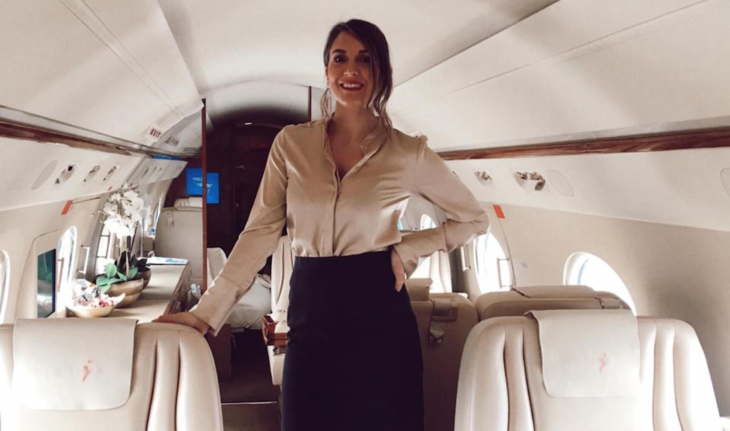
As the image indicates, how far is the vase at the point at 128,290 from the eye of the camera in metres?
5.72

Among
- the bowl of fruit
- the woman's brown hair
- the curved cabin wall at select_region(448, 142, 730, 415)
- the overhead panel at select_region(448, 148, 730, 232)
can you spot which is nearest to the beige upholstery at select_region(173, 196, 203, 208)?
the bowl of fruit

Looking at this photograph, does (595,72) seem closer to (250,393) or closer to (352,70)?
(352,70)

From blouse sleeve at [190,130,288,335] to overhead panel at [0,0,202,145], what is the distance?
2.93 ft

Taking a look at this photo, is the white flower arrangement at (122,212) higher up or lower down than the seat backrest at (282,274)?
higher up

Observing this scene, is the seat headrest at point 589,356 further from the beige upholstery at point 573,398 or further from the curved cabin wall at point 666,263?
the curved cabin wall at point 666,263

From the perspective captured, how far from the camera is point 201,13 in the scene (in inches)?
117

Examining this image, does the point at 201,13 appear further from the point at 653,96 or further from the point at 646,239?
the point at 646,239

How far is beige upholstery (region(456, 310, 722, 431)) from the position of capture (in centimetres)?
191

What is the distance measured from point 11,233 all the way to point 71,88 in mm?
1274

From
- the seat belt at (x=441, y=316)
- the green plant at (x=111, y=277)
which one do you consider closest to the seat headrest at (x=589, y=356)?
the seat belt at (x=441, y=316)

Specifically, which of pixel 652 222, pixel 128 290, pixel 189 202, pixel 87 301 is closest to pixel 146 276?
pixel 128 290

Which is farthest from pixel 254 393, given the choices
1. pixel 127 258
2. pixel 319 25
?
pixel 319 25

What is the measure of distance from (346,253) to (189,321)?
0.60m

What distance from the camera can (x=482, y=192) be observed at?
4.90m
